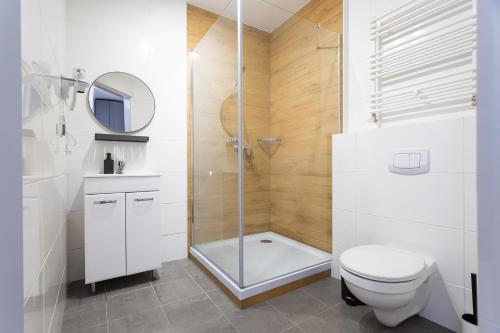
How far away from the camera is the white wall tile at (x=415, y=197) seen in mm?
1327

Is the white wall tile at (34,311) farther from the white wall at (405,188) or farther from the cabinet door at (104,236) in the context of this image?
the white wall at (405,188)

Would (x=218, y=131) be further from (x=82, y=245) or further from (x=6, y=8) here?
(x=6, y=8)

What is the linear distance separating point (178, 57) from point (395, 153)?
2.09 m

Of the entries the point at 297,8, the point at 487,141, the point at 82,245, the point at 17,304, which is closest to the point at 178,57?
the point at 297,8

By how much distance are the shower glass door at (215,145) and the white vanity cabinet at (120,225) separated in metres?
0.46

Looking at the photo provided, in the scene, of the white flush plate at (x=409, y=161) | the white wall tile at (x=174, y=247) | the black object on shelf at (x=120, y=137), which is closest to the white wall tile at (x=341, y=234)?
the white flush plate at (x=409, y=161)

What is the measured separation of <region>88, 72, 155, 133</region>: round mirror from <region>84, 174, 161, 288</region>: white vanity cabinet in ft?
1.87

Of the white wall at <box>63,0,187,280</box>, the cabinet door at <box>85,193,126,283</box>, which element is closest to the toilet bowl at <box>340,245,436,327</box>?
the cabinet door at <box>85,193,126,283</box>

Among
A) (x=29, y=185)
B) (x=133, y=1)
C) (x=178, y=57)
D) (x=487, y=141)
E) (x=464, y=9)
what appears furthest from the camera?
(x=178, y=57)

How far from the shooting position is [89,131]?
6.50 ft

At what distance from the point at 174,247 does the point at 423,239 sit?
6.59 ft

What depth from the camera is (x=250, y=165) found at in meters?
2.02

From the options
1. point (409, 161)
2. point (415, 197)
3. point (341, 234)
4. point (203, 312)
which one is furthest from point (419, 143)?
point (203, 312)

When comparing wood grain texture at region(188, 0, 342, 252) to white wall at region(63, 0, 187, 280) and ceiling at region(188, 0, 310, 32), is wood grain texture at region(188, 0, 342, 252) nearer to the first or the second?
ceiling at region(188, 0, 310, 32)
